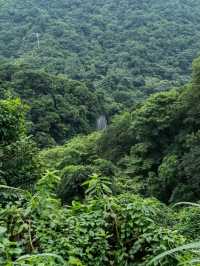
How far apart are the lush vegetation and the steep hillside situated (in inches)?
6.2

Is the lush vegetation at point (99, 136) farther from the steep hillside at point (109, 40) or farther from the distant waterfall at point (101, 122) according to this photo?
the distant waterfall at point (101, 122)

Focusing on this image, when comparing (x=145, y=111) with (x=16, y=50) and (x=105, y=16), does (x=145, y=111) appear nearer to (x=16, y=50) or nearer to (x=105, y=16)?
(x=16, y=50)

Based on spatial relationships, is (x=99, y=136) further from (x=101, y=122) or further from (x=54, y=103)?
(x=101, y=122)

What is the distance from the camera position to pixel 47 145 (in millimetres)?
27562

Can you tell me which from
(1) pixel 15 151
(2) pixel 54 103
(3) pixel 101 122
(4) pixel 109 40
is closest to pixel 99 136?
(2) pixel 54 103

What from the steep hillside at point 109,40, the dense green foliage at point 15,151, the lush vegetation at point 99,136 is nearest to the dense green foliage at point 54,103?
the lush vegetation at point 99,136

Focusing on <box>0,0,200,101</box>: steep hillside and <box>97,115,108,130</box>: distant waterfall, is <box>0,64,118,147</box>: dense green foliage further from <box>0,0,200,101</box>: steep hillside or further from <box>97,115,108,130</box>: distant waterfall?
<box>0,0,200,101</box>: steep hillside

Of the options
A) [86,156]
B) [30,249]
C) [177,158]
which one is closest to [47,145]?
[86,156]

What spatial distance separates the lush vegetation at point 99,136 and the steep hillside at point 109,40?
6.2 inches

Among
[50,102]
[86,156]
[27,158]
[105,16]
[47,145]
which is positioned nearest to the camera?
[27,158]

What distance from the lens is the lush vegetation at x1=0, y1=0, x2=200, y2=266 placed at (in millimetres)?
3303

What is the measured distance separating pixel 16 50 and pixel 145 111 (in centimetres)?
3615

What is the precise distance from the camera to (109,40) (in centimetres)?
5575

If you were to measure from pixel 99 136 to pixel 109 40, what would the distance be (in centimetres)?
3500
